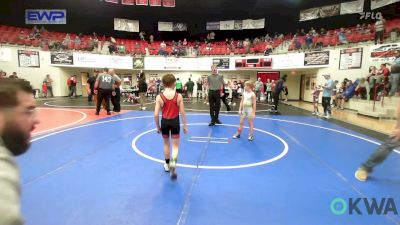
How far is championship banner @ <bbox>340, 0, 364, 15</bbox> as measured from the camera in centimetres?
2034

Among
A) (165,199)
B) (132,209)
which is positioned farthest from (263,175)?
(132,209)

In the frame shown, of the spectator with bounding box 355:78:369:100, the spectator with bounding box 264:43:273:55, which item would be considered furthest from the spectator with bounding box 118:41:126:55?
the spectator with bounding box 355:78:369:100

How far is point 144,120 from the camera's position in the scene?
9617 mm

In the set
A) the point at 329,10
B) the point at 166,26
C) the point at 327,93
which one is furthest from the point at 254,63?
the point at 166,26

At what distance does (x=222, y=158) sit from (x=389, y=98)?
10.6 metres

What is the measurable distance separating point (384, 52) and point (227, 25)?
57.7 ft

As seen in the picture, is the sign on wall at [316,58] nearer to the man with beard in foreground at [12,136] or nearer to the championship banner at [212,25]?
the championship banner at [212,25]

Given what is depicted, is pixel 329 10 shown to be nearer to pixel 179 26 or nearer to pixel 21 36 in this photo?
pixel 179 26

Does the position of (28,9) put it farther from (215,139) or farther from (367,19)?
(367,19)

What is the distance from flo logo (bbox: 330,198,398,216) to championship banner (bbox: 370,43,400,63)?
43.6 ft

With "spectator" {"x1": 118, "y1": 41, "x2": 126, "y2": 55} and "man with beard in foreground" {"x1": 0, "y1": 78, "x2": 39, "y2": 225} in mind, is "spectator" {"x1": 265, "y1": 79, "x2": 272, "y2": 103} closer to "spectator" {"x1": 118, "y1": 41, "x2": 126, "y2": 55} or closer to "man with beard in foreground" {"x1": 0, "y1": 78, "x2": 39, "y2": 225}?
"spectator" {"x1": 118, "y1": 41, "x2": 126, "y2": 55}

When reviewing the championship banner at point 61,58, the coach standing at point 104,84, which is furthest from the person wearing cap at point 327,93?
the championship banner at point 61,58

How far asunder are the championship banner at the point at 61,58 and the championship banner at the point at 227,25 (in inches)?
643

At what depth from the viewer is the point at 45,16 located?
23.6 m
